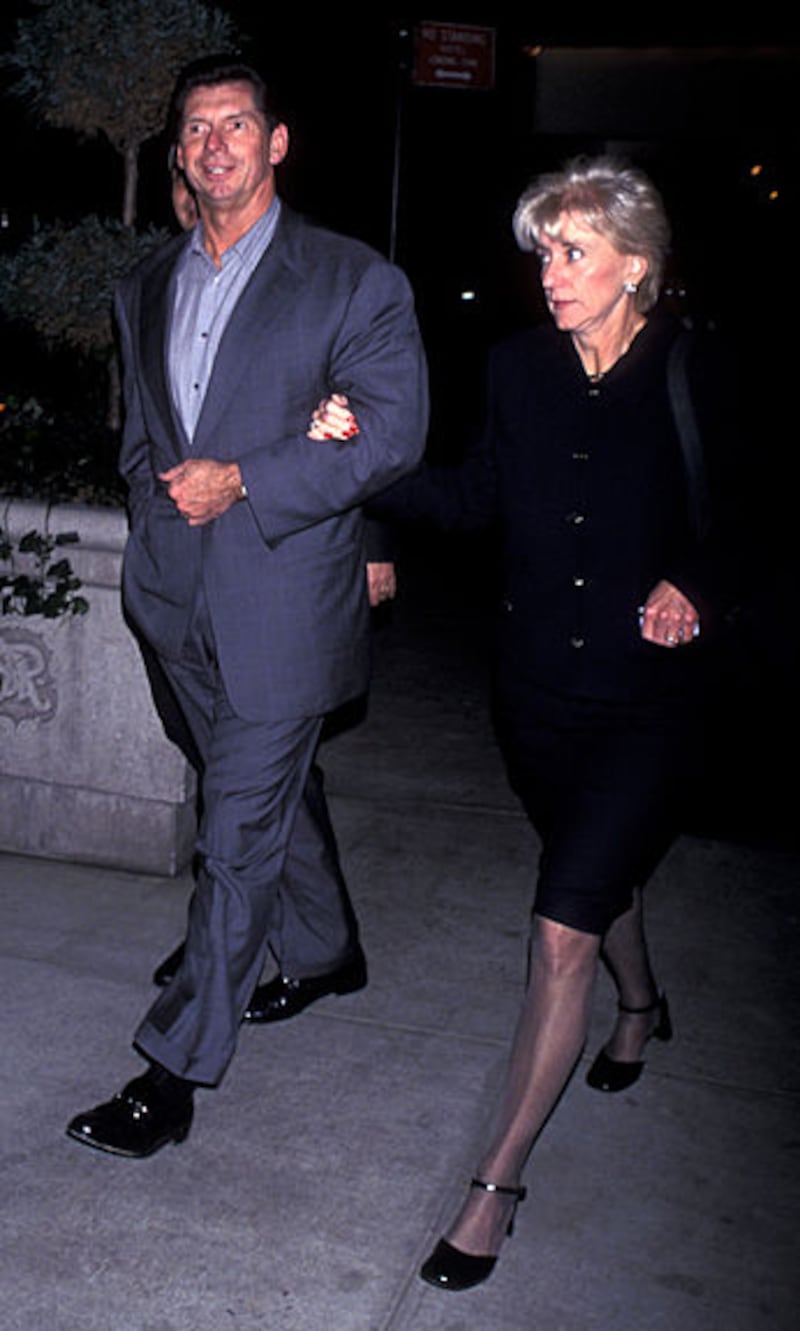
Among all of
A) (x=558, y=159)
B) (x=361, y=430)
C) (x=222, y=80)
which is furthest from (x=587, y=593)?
(x=558, y=159)

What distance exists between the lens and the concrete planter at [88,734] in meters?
4.80

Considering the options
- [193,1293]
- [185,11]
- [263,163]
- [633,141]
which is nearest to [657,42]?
[633,141]

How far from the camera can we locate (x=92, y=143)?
8.38 meters

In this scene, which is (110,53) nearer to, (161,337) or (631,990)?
(161,337)

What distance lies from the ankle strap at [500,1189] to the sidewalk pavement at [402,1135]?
130 mm

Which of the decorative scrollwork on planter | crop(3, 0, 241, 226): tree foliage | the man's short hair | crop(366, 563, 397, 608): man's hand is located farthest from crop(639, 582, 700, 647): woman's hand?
crop(3, 0, 241, 226): tree foliage

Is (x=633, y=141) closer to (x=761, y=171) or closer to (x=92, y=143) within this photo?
(x=761, y=171)

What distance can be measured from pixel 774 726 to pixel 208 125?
205 inches

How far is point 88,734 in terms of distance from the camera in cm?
488

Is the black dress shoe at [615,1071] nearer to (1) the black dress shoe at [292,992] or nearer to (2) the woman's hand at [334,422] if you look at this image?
(1) the black dress shoe at [292,992]

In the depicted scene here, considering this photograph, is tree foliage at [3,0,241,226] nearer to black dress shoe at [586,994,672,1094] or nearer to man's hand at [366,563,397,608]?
man's hand at [366,563,397,608]

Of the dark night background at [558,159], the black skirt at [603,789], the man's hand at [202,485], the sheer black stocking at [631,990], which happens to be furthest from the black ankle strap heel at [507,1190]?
the dark night background at [558,159]

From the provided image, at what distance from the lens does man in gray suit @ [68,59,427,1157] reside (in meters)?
3.30

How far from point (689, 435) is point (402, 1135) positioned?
166 cm
